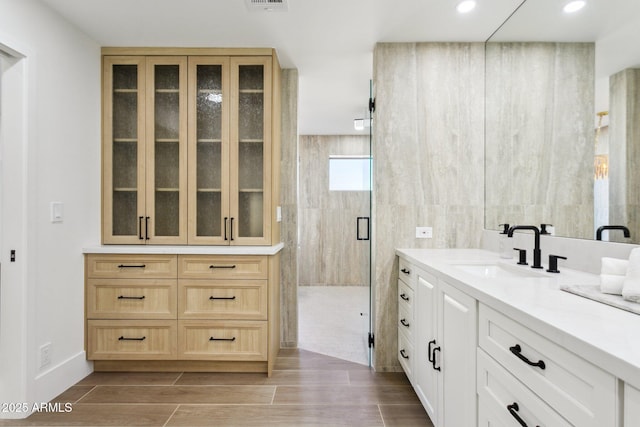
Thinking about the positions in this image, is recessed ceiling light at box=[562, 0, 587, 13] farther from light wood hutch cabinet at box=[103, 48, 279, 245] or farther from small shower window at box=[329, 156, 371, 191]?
small shower window at box=[329, 156, 371, 191]

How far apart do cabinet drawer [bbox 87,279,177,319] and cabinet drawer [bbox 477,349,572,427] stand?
2.08 meters

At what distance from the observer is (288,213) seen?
10.6 ft

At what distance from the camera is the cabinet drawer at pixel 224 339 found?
2576 millimetres

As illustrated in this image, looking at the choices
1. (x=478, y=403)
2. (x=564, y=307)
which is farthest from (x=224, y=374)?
(x=564, y=307)

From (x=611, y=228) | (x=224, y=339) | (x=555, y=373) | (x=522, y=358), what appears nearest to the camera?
(x=555, y=373)

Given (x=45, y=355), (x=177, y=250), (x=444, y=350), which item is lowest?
(x=45, y=355)

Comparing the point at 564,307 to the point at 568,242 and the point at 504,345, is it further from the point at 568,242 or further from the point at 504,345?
the point at 568,242

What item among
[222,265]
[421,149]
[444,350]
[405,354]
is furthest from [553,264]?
[222,265]

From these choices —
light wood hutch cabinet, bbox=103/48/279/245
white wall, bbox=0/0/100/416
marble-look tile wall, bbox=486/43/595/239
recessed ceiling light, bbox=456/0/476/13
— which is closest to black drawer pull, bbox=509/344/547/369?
marble-look tile wall, bbox=486/43/595/239

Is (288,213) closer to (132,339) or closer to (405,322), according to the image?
(405,322)

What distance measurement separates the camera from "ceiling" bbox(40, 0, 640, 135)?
220cm

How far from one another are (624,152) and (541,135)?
661 mm

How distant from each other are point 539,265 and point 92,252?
9.41 feet

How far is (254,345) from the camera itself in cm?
258
